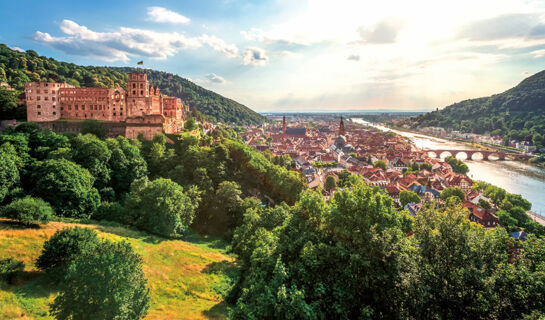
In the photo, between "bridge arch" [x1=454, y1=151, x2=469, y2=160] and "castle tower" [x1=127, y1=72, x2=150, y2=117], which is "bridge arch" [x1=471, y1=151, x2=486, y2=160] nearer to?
"bridge arch" [x1=454, y1=151, x2=469, y2=160]

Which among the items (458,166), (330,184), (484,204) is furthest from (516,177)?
(330,184)

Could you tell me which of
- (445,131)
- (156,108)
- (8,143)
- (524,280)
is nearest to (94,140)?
(8,143)

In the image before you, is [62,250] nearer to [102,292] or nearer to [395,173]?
[102,292]

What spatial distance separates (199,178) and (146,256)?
17.7m

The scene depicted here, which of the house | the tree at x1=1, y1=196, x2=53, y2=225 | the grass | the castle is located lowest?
the house

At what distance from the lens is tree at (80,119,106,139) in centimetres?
4188

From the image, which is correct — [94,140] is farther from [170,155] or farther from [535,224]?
[535,224]

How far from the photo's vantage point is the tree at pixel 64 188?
2448 cm

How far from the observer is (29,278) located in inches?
583

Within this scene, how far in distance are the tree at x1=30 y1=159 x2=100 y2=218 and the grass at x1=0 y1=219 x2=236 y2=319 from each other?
289 centimetres

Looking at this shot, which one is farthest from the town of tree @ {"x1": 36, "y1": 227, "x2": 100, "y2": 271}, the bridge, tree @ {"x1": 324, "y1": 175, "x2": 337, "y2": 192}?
tree @ {"x1": 36, "y1": 227, "x2": 100, "y2": 271}

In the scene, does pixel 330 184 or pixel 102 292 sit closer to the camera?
pixel 102 292

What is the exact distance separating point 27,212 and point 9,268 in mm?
5544

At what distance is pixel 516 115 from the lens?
6378 inches
